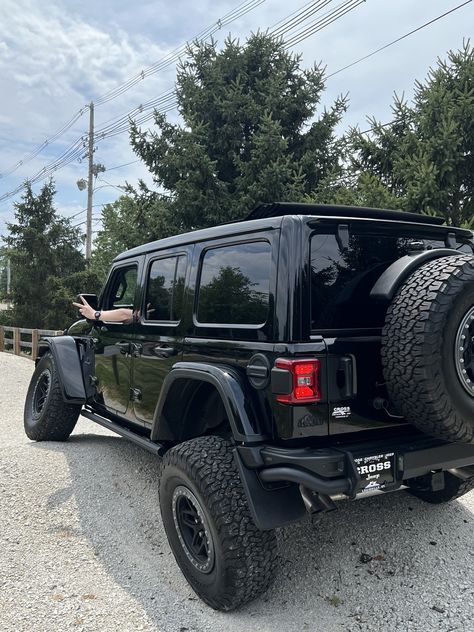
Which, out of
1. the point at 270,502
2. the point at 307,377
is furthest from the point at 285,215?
the point at 270,502

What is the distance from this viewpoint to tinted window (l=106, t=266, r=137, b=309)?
4.40 metres

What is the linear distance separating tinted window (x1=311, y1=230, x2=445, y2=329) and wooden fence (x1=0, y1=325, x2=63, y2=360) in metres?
12.8

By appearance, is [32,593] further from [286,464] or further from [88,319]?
[88,319]

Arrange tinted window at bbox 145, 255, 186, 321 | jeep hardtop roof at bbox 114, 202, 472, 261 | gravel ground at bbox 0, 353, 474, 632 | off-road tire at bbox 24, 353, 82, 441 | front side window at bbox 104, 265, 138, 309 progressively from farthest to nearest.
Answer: off-road tire at bbox 24, 353, 82, 441 → front side window at bbox 104, 265, 138, 309 → tinted window at bbox 145, 255, 186, 321 → jeep hardtop roof at bbox 114, 202, 472, 261 → gravel ground at bbox 0, 353, 474, 632

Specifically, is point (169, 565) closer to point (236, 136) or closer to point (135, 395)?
point (135, 395)

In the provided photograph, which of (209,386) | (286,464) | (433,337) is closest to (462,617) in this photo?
(286,464)

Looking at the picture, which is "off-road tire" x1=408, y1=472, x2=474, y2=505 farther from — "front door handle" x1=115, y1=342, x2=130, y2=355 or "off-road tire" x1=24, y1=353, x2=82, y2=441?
"off-road tire" x1=24, y1=353, x2=82, y2=441

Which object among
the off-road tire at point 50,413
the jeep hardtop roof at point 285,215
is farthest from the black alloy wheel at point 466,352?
the off-road tire at point 50,413

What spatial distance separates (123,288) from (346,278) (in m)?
2.48

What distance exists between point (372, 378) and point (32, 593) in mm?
2211

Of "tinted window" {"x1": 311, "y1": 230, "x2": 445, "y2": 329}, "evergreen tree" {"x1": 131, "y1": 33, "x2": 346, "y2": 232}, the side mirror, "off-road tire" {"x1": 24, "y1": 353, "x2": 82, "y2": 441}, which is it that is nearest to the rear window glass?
"tinted window" {"x1": 311, "y1": 230, "x2": 445, "y2": 329}

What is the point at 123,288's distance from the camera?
15.3 feet

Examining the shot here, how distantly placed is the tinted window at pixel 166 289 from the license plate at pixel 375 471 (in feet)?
5.15

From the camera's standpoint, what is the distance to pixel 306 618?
8.94 feet
